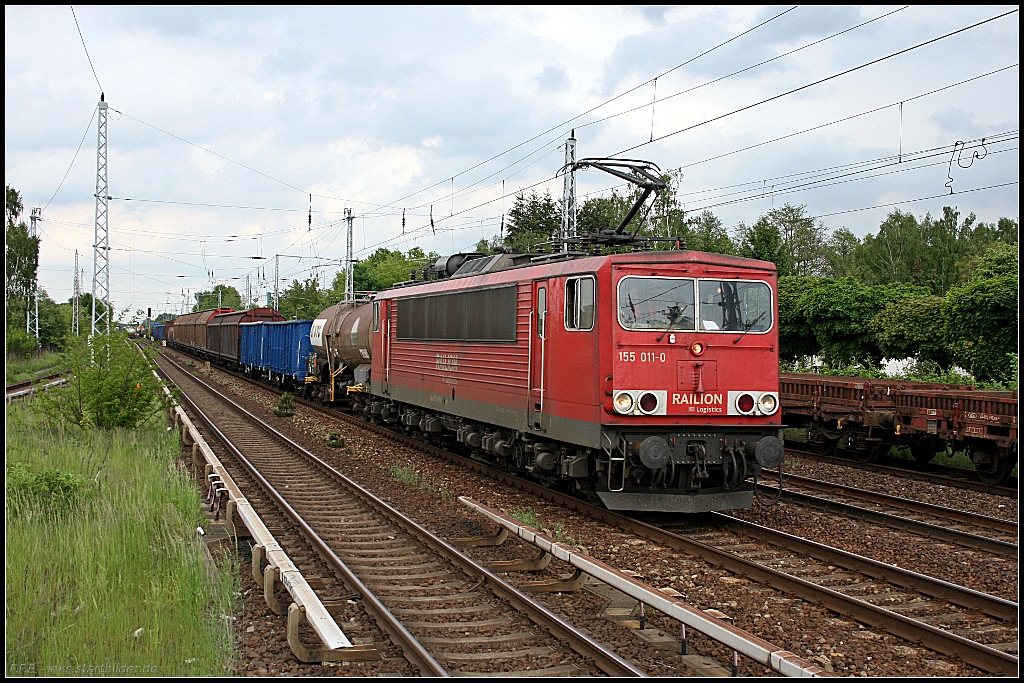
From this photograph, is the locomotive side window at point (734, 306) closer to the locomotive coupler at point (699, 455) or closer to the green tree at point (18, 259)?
the locomotive coupler at point (699, 455)

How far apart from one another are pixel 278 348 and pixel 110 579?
2837 cm

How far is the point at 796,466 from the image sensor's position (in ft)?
51.8

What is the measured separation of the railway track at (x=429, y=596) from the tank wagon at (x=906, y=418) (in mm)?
9397

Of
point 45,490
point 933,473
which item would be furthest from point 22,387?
point 933,473

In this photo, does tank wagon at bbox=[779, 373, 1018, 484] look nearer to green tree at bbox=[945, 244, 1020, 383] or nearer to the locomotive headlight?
green tree at bbox=[945, 244, 1020, 383]

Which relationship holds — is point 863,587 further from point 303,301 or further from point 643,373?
point 303,301

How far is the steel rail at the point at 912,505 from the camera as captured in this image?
10107mm

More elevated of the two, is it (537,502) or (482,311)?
(482,311)

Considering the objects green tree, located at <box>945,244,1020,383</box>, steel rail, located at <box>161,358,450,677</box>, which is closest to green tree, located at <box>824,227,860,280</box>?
green tree, located at <box>945,244,1020,383</box>

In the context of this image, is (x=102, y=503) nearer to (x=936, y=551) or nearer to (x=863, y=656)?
(x=863, y=656)

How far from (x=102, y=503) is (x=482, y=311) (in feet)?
20.4

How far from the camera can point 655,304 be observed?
33.3 ft

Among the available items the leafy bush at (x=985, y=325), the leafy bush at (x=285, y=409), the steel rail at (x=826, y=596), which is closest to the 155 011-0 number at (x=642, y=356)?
the steel rail at (x=826, y=596)

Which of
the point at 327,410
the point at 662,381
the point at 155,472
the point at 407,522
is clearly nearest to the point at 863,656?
the point at 662,381
